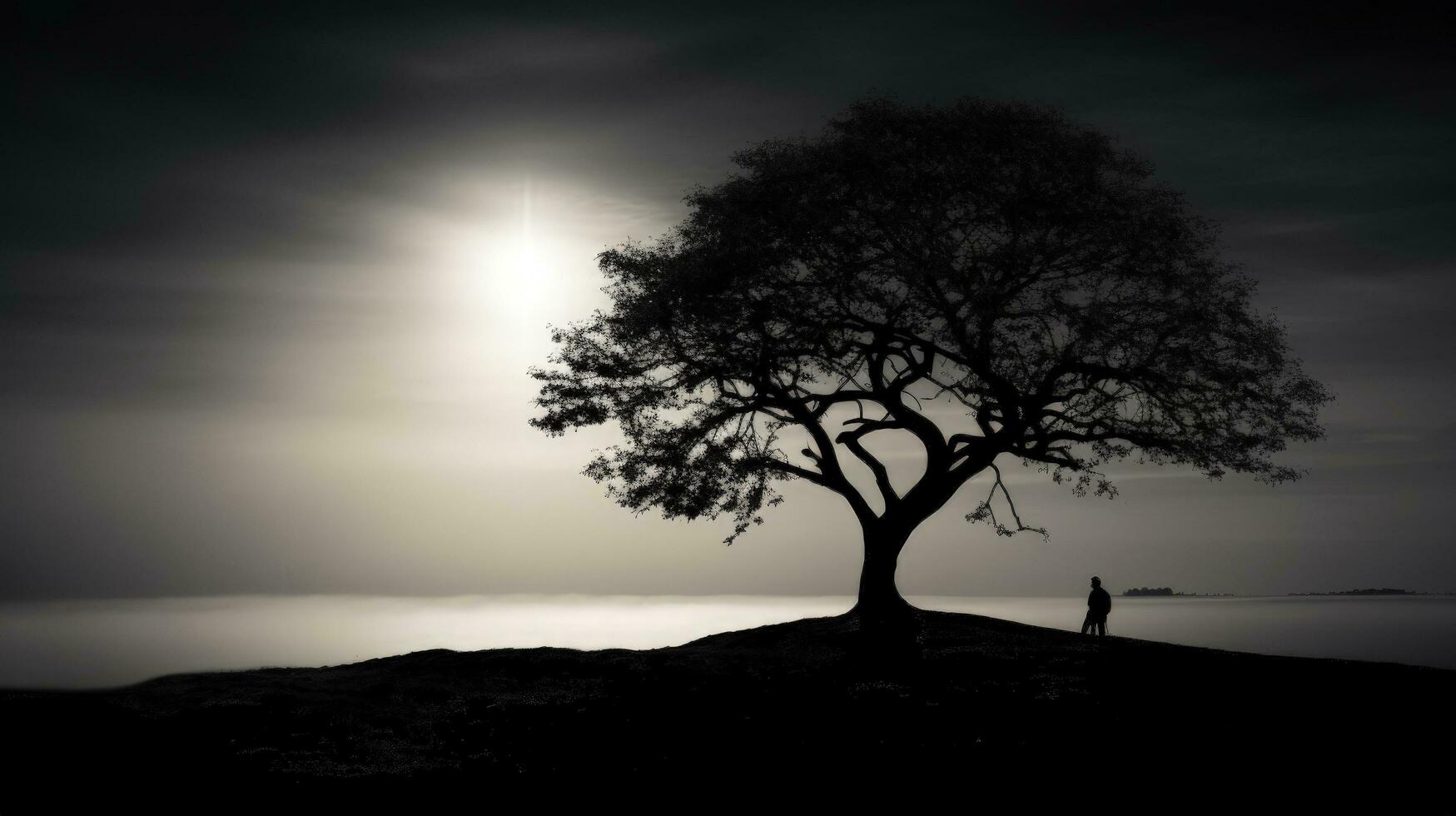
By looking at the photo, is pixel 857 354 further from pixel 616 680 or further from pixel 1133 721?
pixel 1133 721

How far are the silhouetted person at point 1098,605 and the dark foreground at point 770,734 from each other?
1436mm

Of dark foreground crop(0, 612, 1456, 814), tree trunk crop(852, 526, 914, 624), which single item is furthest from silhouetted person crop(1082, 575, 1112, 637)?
tree trunk crop(852, 526, 914, 624)

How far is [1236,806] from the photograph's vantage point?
619 inches

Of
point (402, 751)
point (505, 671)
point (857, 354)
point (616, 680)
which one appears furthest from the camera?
point (857, 354)

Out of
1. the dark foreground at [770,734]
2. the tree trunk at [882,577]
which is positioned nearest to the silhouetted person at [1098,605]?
the dark foreground at [770,734]

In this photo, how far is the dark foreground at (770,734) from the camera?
17.1m

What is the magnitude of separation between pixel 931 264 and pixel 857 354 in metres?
4.73

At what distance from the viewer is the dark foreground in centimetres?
1708

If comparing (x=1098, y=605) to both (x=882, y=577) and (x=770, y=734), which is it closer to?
(x=882, y=577)

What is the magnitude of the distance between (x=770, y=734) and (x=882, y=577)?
15127 mm

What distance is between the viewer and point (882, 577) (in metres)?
35.7

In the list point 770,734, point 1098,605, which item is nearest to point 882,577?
point 1098,605

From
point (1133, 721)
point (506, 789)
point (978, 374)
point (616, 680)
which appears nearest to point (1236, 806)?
point (1133, 721)

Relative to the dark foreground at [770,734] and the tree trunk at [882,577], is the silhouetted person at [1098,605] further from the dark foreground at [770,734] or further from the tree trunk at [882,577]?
the tree trunk at [882,577]
